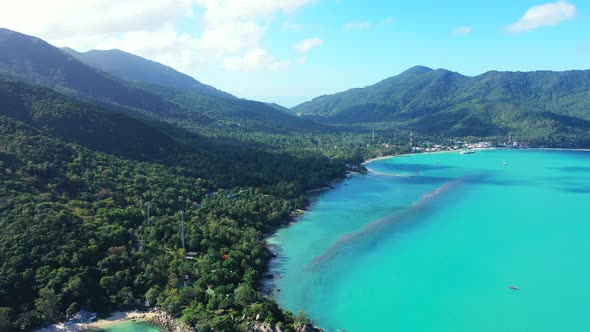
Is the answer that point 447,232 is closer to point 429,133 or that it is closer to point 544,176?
point 544,176

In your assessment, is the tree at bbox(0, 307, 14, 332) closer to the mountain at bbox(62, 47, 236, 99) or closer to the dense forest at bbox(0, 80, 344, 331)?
the dense forest at bbox(0, 80, 344, 331)

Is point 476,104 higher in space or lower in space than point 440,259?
higher

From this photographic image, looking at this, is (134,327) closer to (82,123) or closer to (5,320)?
(5,320)

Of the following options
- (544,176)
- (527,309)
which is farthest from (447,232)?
(544,176)

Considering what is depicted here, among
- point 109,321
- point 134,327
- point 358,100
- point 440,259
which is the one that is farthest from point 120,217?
point 358,100

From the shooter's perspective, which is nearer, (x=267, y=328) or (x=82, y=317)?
(x=267, y=328)

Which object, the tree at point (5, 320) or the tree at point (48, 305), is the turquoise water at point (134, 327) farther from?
the tree at point (5, 320)

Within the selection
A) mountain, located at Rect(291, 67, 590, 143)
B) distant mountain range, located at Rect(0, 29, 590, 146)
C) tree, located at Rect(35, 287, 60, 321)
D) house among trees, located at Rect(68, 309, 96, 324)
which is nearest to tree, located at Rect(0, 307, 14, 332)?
tree, located at Rect(35, 287, 60, 321)

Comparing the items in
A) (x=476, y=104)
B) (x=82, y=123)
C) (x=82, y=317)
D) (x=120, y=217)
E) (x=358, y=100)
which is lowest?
(x=82, y=317)

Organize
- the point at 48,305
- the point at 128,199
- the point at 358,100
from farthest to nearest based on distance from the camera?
the point at 358,100
the point at 128,199
the point at 48,305
